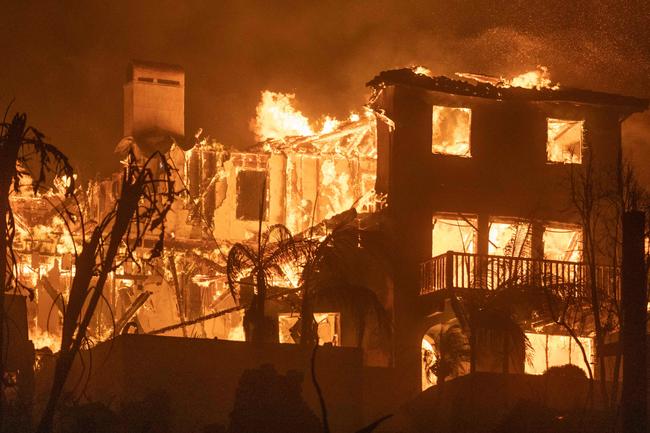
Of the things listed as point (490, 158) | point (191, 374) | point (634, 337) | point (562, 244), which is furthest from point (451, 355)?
point (634, 337)

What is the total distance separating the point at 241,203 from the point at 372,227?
767cm

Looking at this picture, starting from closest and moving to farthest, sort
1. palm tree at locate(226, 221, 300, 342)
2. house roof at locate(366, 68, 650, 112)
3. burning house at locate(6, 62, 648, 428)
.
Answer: palm tree at locate(226, 221, 300, 342), burning house at locate(6, 62, 648, 428), house roof at locate(366, 68, 650, 112)

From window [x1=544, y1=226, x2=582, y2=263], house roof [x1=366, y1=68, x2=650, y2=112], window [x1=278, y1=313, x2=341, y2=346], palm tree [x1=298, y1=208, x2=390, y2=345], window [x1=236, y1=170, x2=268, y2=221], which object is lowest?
window [x1=278, y1=313, x2=341, y2=346]

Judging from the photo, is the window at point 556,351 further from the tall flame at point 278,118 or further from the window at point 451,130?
the tall flame at point 278,118

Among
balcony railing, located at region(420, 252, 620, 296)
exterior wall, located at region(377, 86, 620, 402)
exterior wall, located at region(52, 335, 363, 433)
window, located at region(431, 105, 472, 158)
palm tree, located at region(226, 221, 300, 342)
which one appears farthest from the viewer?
window, located at region(431, 105, 472, 158)

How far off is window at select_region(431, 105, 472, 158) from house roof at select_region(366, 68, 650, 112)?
36.6 inches

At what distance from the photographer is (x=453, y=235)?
40125 millimetres

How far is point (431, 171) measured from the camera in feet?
126

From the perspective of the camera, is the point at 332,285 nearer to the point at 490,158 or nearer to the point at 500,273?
the point at 500,273

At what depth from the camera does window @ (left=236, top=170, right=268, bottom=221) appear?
4444 cm

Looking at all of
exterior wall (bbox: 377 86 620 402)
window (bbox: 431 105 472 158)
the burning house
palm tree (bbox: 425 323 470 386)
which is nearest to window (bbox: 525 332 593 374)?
the burning house

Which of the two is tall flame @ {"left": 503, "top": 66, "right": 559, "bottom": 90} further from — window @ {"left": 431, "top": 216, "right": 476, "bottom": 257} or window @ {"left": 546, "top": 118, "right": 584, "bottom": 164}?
window @ {"left": 431, "top": 216, "right": 476, "bottom": 257}

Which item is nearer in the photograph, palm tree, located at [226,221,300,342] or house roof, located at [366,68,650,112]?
palm tree, located at [226,221,300,342]

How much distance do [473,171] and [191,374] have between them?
13745 millimetres
